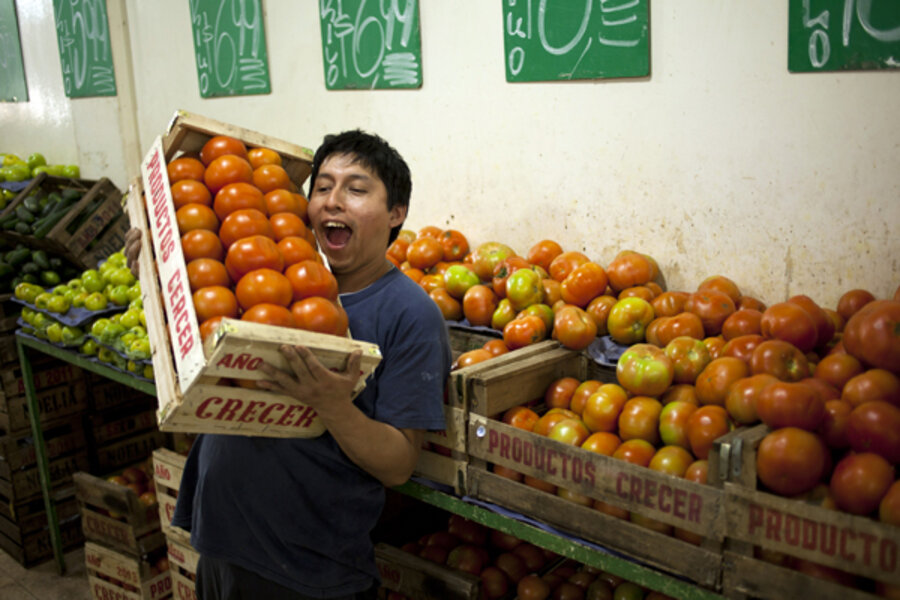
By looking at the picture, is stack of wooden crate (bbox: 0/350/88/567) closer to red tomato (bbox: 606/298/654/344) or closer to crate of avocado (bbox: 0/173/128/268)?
crate of avocado (bbox: 0/173/128/268)

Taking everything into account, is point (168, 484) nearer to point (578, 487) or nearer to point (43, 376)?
point (43, 376)

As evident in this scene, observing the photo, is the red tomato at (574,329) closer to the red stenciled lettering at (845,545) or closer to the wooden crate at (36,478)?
the red stenciled lettering at (845,545)

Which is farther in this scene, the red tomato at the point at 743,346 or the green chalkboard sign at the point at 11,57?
the green chalkboard sign at the point at 11,57

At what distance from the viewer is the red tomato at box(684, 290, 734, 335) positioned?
2.42 meters

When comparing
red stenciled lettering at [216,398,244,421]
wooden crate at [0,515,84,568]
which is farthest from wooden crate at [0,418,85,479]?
red stenciled lettering at [216,398,244,421]

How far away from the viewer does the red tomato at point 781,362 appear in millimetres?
1926

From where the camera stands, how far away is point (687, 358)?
2.23 m

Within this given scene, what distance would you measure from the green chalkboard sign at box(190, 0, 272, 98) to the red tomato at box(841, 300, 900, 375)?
368 centimetres

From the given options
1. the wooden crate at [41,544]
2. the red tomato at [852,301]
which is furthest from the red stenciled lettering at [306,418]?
the wooden crate at [41,544]

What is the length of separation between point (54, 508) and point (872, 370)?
4.56 m

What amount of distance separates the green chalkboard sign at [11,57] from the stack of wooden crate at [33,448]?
352 centimetres

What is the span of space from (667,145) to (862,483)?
157 centimetres

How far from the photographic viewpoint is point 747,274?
105 inches

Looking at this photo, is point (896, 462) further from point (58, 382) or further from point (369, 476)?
point (58, 382)
